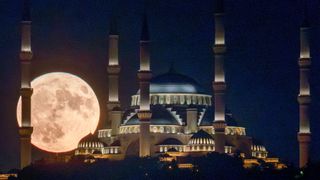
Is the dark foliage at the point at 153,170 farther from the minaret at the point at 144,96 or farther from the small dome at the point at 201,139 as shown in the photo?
the small dome at the point at 201,139

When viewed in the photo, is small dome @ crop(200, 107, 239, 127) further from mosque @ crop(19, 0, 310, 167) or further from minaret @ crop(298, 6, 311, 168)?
minaret @ crop(298, 6, 311, 168)

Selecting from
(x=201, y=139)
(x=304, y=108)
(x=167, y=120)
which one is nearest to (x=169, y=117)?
(x=167, y=120)

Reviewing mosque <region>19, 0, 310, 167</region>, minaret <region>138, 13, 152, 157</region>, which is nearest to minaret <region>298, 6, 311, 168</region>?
mosque <region>19, 0, 310, 167</region>

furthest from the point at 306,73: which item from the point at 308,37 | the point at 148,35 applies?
the point at 148,35

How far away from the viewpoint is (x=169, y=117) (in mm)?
117375

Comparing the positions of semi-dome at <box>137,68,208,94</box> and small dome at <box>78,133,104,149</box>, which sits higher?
semi-dome at <box>137,68,208,94</box>

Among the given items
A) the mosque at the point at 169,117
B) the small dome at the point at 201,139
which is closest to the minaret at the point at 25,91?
the mosque at the point at 169,117

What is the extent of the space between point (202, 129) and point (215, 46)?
7.90 meters

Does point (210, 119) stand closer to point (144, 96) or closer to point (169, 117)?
point (169, 117)

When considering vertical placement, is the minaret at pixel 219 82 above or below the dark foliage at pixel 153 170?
above

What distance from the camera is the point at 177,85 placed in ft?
397

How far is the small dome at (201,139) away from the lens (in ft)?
368

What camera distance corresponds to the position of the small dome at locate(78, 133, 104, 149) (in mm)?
114875

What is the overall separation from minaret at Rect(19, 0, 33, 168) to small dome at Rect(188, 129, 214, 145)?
12066mm
